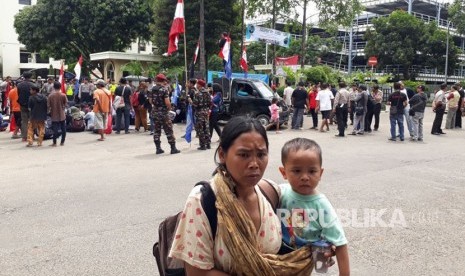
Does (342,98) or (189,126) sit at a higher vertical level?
(342,98)

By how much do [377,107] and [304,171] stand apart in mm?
14353

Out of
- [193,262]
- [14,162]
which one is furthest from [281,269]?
[14,162]

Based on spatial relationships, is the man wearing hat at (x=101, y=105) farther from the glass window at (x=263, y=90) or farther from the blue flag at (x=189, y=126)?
the glass window at (x=263, y=90)

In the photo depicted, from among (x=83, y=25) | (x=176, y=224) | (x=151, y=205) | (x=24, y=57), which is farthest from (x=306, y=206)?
(x=24, y=57)

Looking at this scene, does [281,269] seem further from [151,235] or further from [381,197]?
[381,197]

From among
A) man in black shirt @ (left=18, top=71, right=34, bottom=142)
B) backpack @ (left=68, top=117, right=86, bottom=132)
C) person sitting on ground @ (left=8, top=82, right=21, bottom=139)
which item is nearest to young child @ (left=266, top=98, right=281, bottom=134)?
backpack @ (left=68, top=117, right=86, bottom=132)

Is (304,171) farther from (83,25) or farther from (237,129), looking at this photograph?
(83,25)

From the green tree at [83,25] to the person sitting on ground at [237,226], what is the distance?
34450 mm

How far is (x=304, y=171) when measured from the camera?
205 cm

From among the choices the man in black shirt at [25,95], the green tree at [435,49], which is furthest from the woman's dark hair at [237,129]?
the green tree at [435,49]

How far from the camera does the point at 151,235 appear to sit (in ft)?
15.4

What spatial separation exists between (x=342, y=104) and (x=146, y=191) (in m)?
9.05

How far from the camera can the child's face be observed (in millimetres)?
2039

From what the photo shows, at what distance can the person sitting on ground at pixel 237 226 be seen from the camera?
1696mm
